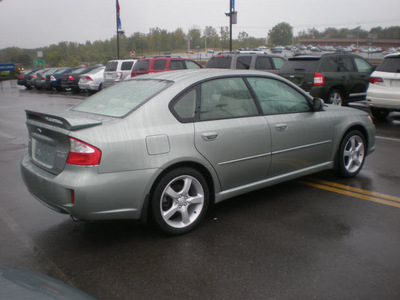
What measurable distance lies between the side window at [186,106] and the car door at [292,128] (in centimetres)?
89

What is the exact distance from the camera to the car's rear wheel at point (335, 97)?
1180 cm

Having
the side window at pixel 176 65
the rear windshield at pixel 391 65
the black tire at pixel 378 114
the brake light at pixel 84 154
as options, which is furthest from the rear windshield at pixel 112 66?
the brake light at pixel 84 154

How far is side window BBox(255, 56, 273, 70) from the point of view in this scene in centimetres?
1511

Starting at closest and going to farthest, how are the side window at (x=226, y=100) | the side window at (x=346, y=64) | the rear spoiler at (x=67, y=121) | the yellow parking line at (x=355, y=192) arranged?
the rear spoiler at (x=67, y=121)
the side window at (x=226, y=100)
the yellow parking line at (x=355, y=192)
the side window at (x=346, y=64)

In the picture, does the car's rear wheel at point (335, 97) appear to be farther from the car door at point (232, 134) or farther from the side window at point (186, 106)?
the side window at point (186, 106)

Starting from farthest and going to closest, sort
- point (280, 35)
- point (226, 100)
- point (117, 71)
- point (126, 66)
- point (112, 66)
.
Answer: point (280, 35) < point (112, 66) < point (126, 66) < point (117, 71) < point (226, 100)

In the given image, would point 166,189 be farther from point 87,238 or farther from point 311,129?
point 311,129

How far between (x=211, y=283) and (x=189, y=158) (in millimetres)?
1231

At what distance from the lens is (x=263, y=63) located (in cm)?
1530

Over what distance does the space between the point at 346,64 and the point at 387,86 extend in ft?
8.11

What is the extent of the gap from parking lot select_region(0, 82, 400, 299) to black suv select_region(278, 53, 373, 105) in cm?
664

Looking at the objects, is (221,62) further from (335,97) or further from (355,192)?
(355,192)

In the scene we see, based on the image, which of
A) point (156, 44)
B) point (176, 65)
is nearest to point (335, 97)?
point (176, 65)

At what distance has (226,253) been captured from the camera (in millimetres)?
3590
